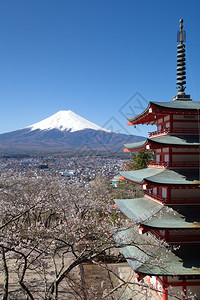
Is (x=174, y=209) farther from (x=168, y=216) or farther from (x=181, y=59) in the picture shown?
(x=181, y=59)

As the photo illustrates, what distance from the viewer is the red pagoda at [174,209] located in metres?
7.95

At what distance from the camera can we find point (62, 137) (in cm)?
14438

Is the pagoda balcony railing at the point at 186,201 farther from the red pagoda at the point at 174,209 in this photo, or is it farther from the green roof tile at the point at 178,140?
the green roof tile at the point at 178,140

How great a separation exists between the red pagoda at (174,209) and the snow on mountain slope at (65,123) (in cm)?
14463

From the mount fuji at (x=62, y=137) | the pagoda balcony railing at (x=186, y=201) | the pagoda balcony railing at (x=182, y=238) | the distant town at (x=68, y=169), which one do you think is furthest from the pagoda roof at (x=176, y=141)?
the mount fuji at (x=62, y=137)

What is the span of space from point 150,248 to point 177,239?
3.59 ft

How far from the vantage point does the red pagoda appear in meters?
7.95

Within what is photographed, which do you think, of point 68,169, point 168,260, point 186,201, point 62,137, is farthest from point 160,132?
point 62,137

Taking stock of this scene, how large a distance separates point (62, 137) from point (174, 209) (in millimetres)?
138351

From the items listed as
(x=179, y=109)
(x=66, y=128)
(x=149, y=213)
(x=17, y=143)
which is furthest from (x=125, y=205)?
(x=66, y=128)

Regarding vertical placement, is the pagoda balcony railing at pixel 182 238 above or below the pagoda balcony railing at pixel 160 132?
below

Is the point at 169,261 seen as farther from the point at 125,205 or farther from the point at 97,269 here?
the point at 97,269

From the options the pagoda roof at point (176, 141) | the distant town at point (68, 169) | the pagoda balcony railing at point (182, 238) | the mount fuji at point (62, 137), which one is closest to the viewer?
the pagoda roof at point (176, 141)

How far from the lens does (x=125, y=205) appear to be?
464 inches
